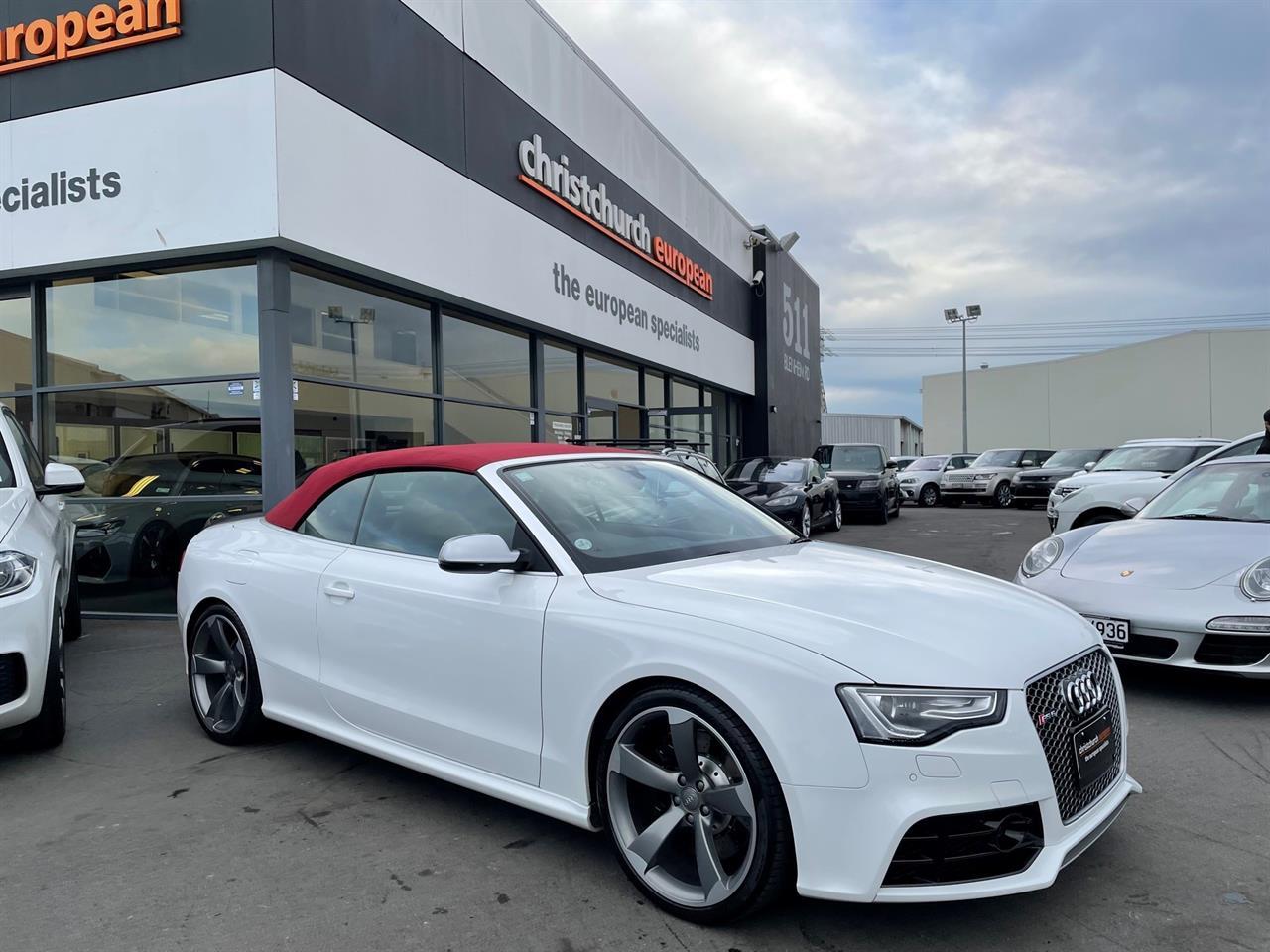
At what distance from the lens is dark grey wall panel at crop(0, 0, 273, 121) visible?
7.32 meters

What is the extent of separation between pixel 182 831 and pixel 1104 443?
51233 millimetres

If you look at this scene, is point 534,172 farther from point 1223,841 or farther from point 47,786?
point 1223,841

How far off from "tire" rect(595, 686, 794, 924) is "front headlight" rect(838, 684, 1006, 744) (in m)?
0.30

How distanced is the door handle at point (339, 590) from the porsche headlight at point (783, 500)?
1031 centimetres

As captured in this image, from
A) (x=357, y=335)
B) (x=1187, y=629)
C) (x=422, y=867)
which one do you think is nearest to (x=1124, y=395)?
(x=357, y=335)

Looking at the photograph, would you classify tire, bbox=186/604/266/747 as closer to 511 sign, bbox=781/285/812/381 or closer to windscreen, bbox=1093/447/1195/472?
windscreen, bbox=1093/447/1195/472

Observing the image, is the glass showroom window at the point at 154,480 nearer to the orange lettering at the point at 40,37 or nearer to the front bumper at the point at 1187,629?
the orange lettering at the point at 40,37

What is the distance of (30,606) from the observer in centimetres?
395

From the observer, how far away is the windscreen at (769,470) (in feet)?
47.0

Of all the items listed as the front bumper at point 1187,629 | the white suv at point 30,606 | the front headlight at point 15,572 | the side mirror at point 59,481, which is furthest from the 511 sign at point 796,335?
the front headlight at point 15,572

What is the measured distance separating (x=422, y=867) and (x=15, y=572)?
2.45 meters

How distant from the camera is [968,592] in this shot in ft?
9.62

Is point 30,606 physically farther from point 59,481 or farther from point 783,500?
point 783,500

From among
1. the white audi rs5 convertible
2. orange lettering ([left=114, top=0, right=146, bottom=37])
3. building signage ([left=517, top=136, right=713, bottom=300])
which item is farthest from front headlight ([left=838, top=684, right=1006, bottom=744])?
building signage ([left=517, top=136, right=713, bottom=300])
